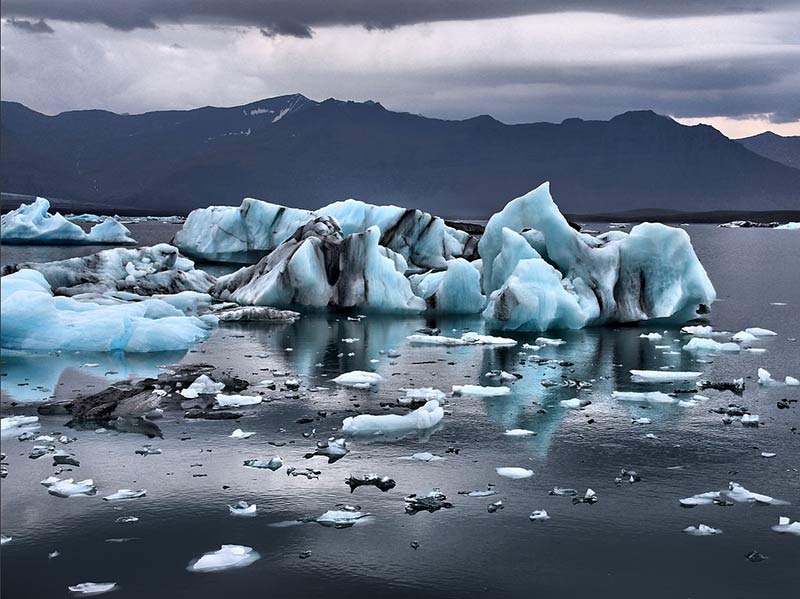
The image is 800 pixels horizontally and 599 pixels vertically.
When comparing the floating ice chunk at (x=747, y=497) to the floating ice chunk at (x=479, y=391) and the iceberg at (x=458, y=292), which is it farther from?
the iceberg at (x=458, y=292)

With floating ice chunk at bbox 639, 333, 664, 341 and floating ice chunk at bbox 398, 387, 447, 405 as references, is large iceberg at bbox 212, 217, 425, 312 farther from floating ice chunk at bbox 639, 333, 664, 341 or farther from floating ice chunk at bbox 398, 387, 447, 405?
floating ice chunk at bbox 398, 387, 447, 405

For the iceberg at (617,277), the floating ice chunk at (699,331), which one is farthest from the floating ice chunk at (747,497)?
the floating ice chunk at (699,331)

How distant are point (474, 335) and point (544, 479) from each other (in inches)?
365

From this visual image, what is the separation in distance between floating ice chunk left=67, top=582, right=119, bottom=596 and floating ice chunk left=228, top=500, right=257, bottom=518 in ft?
5.05

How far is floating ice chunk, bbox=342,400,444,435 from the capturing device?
11.1 m

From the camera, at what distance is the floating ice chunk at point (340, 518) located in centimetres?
811

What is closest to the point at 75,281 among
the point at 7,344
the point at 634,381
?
the point at 7,344

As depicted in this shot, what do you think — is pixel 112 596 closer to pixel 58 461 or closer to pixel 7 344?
pixel 58 461

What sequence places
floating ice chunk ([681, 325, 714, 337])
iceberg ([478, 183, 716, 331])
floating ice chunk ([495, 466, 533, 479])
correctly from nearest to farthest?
floating ice chunk ([495, 466, 533, 479])
floating ice chunk ([681, 325, 714, 337])
iceberg ([478, 183, 716, 331])

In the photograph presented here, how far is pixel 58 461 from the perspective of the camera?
9586 mm

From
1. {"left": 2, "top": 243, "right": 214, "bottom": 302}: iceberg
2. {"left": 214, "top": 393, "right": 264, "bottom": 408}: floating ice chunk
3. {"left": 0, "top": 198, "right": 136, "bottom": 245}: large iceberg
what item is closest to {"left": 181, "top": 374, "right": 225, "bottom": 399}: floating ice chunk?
{"left": 214, "top": 393, "right": 264, "bottom": 408}: floating ice chunk

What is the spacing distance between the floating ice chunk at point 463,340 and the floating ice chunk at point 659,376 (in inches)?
144

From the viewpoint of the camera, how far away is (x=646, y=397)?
13.4 metres

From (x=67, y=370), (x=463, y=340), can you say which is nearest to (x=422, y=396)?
(x=463, y=340)
